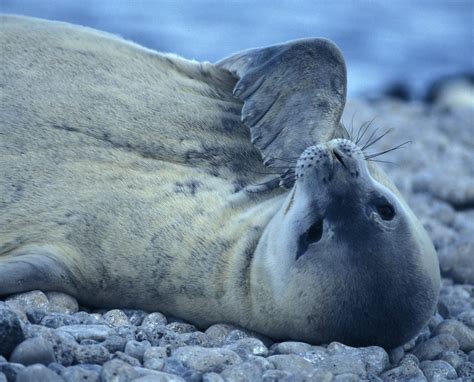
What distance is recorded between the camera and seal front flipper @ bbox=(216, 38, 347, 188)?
4250 millimetres

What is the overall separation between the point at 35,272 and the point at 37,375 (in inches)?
41.0

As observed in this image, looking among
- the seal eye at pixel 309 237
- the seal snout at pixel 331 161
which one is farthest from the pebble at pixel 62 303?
the seal snout at pixel 331 161

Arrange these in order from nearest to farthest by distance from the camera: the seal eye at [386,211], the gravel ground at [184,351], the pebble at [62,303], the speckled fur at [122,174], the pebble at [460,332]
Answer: the gravel ground at [184,351] → the seal eye at [386,211] → the pebble at [62,303] → the speckled fur at [122,174] → the pebble at [460,332]

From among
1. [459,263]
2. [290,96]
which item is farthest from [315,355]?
[459,263]

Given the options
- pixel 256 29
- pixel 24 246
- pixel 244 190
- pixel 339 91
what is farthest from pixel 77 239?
pixel 256 29

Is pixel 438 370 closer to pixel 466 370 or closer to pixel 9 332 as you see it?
pixel 466 370

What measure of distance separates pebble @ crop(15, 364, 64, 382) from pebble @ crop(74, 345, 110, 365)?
0.27 meters

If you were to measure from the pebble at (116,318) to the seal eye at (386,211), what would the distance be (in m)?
0.98

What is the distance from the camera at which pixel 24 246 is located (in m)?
3.85

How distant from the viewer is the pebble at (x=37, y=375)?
8.71 feet

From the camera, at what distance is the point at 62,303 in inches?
145

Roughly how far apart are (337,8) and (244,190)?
1822 centimetres

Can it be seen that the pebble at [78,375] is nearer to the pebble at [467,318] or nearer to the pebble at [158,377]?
the pebble at [158,377]

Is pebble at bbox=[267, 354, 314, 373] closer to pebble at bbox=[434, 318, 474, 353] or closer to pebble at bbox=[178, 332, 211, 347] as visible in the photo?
pebble at bbox=[178, 332, 211, 347]
